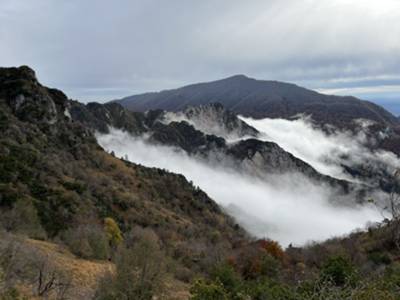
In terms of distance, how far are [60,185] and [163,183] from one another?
5771 centimetres

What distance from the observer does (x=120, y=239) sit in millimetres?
56594

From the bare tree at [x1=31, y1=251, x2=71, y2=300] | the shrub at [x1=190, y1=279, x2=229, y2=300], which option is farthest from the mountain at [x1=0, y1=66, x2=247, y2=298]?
the shrub at [x1=190, y1=279, x2=229, y2=300]

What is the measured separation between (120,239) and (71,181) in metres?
29.8

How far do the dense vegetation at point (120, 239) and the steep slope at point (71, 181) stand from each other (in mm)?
309

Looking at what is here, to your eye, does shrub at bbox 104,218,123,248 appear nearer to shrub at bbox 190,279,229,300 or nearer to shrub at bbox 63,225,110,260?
shrub at bbox 63,225,110,260

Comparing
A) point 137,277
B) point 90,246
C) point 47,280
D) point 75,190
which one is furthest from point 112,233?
point 137,277

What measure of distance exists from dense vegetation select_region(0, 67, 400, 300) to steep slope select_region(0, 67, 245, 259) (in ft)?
1.01

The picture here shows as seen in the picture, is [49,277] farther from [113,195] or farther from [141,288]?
[113,195]

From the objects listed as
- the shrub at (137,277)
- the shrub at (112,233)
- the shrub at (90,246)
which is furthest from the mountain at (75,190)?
the shrub at (137,277)

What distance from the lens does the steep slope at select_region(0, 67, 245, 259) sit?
6650cm

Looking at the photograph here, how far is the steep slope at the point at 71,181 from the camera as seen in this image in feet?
218

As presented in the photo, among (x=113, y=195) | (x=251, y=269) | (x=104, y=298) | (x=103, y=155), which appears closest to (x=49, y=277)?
(x=104, y=298)

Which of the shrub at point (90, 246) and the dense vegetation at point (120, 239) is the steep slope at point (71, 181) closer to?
the dense vegetation at point (120, 239)

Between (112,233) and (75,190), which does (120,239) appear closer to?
(112,233)
